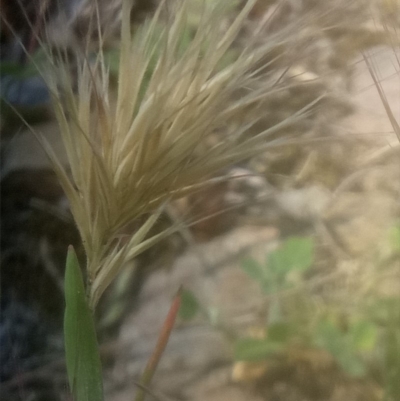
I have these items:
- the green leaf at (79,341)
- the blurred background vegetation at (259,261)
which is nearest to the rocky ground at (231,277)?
the blurred background vegetation at (259,261)

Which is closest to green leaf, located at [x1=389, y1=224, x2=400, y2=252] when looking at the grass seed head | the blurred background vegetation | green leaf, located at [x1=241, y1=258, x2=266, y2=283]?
the blurred background vegetation

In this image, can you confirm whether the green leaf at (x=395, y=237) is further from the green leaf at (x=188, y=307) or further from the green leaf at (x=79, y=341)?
the green leaf at (x=79, y=341)

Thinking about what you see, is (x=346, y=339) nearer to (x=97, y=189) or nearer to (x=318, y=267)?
(x=318, y=267)

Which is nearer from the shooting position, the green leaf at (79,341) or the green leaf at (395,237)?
the green leaf at (79,341)

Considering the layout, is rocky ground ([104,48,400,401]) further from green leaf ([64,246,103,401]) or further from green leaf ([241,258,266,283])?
green leaf ([64,246,103,401])

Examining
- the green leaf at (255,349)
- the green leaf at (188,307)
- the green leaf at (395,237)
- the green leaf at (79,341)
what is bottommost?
the green leaf at (255,349)

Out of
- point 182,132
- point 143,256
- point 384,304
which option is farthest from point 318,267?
point 182,132
